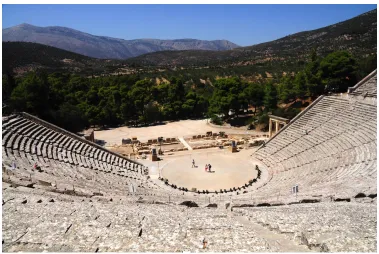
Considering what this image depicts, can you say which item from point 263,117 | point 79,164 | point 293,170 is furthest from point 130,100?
point 293,170

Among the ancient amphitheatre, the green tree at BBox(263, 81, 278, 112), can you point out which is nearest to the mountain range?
the green tree at BBox(263, 81, 278, 112)

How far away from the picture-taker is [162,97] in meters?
49.8

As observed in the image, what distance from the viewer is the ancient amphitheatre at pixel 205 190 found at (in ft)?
24.8

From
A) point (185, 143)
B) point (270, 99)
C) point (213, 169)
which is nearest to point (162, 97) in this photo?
point (270, 99)

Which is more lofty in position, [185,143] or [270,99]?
[270,99]

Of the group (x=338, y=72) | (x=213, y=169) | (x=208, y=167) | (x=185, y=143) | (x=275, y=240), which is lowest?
(x=213, y=169)

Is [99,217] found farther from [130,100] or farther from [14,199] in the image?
[130,100]

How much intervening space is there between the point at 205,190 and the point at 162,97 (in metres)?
31.3

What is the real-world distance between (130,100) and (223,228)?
3805 cm

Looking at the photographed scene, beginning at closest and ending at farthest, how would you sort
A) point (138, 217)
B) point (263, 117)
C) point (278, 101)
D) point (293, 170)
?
point (138, 217) → point (293, 170) → point (263, 117) → point (278, 101)

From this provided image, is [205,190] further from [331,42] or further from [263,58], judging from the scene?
[331,42]

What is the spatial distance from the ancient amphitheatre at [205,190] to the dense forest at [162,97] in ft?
23.7

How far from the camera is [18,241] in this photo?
6910 mm

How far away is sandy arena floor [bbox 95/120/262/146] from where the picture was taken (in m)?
37.0
